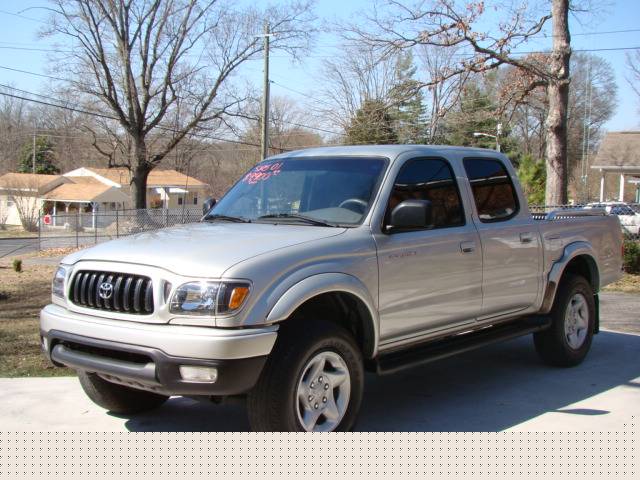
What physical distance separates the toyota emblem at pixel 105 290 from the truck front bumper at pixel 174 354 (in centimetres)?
14

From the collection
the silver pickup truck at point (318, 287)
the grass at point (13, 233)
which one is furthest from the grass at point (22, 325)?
the grass at point (13, 233)

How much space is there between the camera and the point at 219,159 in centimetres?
7094

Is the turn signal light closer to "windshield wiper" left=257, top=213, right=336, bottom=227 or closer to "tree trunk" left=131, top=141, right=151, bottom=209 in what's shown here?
"windshield wiper" left=257, top=213, right=336, bottom=227

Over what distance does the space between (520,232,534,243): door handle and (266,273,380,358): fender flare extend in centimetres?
205

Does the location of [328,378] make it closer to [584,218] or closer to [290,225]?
[290,225]

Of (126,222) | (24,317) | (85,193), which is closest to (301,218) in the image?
(24,317)

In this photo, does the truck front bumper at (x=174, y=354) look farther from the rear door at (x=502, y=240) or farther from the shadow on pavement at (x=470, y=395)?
the rear door at (x=502, y=240)

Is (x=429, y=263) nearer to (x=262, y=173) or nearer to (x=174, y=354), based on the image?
(x=262, y=173)

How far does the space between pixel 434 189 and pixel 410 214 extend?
2.80ft

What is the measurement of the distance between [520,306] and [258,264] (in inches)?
121

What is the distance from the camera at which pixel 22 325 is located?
9023 millimetres

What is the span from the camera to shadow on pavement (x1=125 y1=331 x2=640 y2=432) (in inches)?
198

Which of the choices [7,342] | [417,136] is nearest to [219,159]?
[417,136]

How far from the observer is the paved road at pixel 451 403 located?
16.3ft
